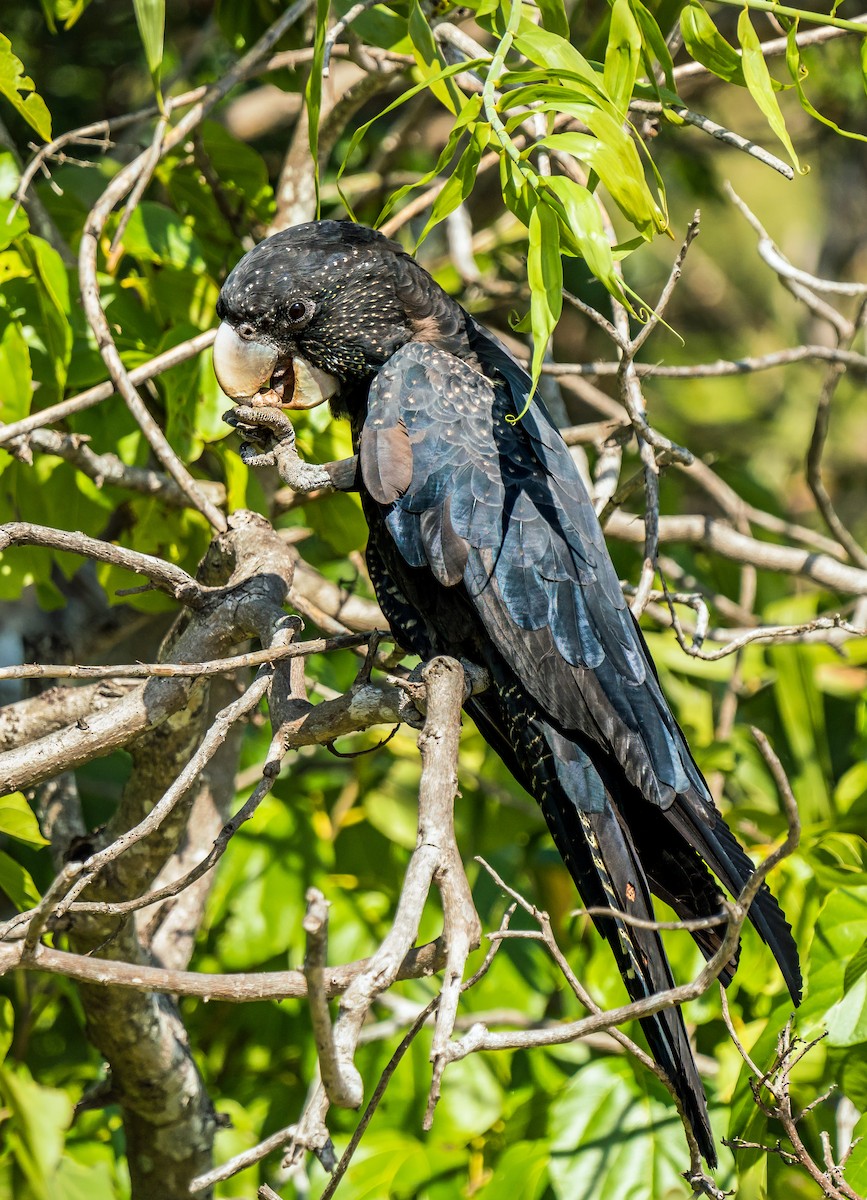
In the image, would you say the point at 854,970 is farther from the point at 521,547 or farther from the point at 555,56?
the point at 555,56

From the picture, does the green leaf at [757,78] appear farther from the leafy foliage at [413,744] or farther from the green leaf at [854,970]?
the green leaf at [854,970]

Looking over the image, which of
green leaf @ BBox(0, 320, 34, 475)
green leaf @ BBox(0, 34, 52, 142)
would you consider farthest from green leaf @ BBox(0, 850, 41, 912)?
green leaf @ BBox(0, 34, 52, 142)

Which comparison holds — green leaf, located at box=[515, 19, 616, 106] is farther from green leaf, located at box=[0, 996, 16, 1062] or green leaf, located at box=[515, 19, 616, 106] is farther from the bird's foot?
green leaf, located at box=[0, 996, 16, 1062]

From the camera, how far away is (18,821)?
165cm

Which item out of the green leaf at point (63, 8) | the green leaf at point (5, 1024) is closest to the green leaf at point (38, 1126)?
the green leaf at point (5, 1024)

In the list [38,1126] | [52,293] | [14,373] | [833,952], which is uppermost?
[52,293]

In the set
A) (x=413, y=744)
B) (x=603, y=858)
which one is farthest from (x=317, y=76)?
(x=413, y=744)

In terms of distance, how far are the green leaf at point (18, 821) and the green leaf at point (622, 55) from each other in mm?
1359

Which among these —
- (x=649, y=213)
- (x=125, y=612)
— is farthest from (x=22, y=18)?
(x=649, y=213)

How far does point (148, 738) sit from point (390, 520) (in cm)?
61

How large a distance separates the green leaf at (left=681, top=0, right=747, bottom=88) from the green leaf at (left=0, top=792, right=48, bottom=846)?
1584mm

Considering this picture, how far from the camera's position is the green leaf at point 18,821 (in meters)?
1.63

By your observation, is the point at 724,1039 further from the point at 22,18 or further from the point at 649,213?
the point at 22,18

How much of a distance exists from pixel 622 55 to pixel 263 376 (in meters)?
0.97
